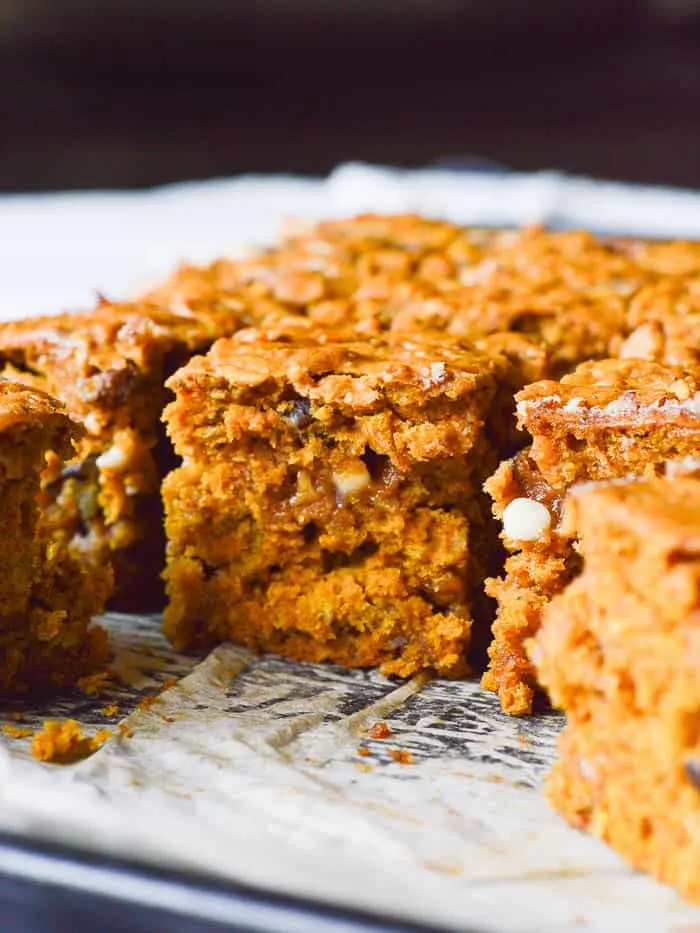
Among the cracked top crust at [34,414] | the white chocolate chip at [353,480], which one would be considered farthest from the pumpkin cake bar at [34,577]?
the white chocolate chip at [353,480]

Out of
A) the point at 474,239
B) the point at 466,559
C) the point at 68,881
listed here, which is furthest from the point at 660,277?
the point at 68,881

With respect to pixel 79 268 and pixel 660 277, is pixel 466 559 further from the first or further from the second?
pixel 79 268

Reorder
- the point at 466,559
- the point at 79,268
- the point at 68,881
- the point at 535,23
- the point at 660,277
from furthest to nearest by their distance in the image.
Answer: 1. the point at 535,23
2. the point at 79,268
3. the point at 660,277
4. the point at 466,559
5. the point at 68,881

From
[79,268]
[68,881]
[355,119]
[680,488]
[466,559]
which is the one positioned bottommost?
[68,881]

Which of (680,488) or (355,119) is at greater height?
(355,119)

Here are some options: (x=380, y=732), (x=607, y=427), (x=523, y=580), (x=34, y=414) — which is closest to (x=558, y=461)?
(x=607, y=427)

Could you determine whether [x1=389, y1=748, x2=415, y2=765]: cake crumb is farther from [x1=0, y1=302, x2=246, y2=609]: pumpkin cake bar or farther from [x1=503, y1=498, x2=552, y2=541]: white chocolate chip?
[x1=0, y1=302, x2=246, y2=609]: pumpkin cake bar

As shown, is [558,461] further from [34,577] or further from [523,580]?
[34,577]
